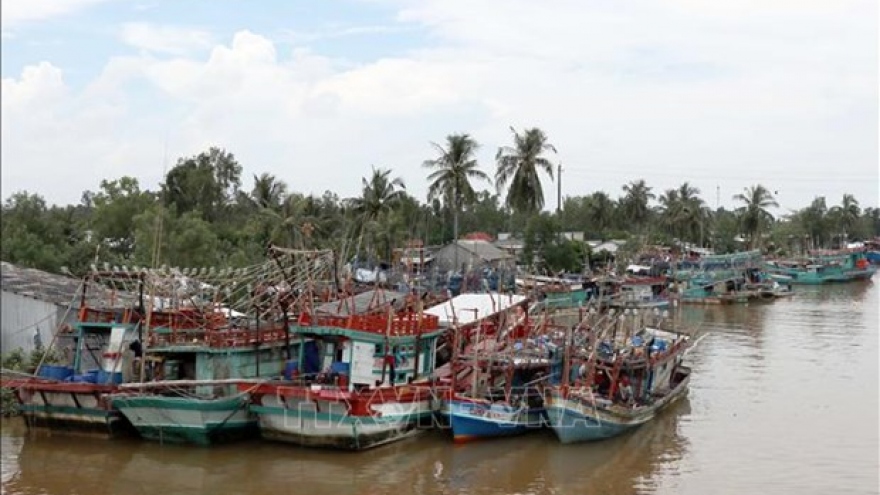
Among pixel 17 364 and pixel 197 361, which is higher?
pixel 197 361

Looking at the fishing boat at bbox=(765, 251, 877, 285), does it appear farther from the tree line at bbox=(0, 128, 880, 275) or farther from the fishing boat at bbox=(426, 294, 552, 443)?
the fishing boat at bbox=(426, 294, 552, 443)

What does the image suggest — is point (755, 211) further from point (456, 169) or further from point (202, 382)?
point (202, 382)

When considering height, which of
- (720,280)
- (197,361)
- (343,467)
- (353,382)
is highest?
(720,280)

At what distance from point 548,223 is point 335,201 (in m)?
18.4

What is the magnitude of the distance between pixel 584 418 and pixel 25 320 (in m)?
16.2

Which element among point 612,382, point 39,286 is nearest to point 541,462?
point 612,382

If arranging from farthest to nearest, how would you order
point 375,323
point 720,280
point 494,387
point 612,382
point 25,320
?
1. point 720,280
2. point 25,320
3. point 612,382
4. point 494,387
5. point 375,323

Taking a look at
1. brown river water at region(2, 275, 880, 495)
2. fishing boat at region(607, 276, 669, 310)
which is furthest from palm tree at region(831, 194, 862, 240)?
brown river water at region(2, 275, 880, 495)

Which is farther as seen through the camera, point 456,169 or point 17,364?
point 456,169

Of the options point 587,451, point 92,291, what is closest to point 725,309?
point 587,451

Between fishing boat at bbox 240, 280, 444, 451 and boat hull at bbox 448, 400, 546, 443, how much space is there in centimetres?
114

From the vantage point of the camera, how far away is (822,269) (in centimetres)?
7350

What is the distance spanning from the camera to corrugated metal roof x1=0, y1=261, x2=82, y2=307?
26797 millimetres

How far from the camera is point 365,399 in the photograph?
21.0 m
